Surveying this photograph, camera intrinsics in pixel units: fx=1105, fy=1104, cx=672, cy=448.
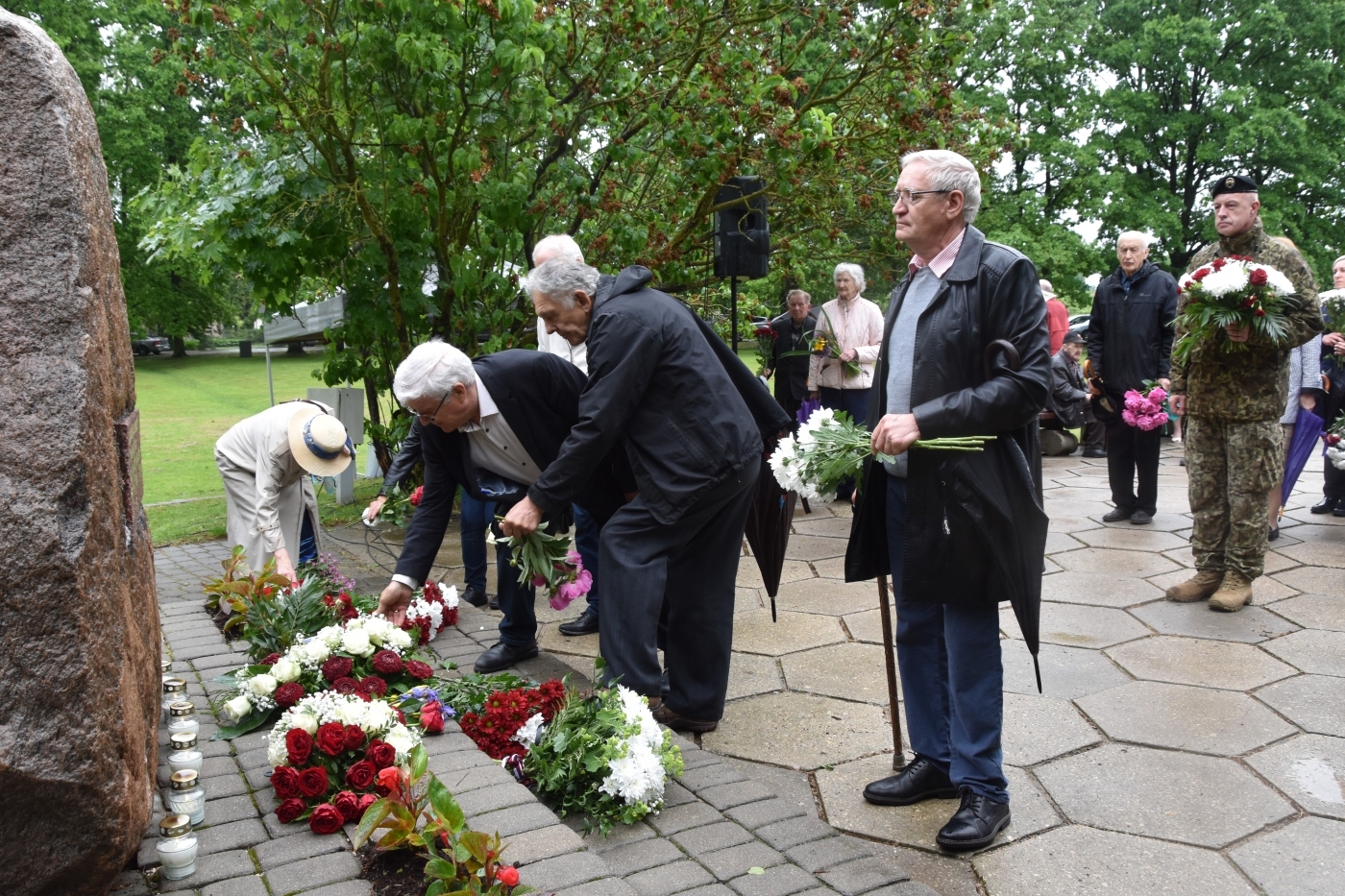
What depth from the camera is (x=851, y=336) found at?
28.5 feet

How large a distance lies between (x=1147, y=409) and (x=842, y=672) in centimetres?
374

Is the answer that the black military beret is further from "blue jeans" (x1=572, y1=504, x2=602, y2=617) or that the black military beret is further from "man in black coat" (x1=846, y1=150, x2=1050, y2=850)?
"blue jeans" (x1=572, y1=504, x2=602, y2=617)

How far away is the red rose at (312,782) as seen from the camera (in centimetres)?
305

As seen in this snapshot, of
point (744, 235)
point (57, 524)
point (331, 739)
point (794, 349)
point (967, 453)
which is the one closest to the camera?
point (57, 524)

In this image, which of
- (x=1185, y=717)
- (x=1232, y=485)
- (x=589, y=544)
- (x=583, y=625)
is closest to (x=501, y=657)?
(x=583, y=625)

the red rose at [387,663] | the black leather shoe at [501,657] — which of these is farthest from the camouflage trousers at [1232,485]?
the red rose at [387,663]

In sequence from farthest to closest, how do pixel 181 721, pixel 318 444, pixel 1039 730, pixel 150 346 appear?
pixel 150 346 → pixel 318 444 → pixel 1039 730 → pixel 181 721

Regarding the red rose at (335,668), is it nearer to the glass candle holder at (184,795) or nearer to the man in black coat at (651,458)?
the man in black coat at (651,458)

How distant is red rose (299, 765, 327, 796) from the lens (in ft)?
10.0

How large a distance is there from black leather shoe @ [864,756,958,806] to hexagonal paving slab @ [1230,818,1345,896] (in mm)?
835

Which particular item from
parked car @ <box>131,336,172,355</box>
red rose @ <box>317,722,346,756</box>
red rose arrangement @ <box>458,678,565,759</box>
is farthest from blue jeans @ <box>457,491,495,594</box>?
parked car @ <box>131,336,172,355</box>

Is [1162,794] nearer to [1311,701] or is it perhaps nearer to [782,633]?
[1311,701]

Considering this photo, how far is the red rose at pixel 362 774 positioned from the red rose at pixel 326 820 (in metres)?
0.10

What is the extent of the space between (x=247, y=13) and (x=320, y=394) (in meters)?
3.33
